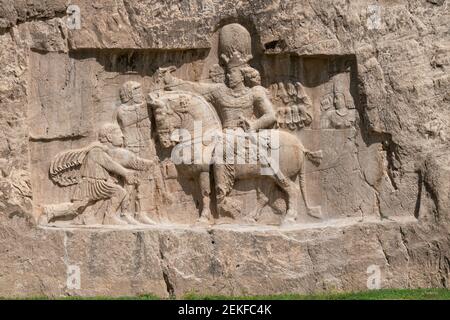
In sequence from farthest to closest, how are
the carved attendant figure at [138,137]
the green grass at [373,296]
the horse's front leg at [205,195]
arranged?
the carved attendant figure at [138,137]
the horse's front leg at [205,195]
the green grass at [373,296]

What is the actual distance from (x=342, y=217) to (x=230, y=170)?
1.32 meters

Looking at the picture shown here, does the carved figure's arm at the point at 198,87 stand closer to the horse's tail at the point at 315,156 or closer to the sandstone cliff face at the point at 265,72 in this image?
the sandstone cliff face at the point at 265,72

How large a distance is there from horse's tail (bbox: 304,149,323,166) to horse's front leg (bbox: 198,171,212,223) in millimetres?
1119

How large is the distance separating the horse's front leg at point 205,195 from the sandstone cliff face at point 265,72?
197 mm

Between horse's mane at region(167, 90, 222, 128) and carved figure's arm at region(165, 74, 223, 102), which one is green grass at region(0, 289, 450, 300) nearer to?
horse's mane at region(167, 90, 222, 128)

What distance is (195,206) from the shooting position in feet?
33.2

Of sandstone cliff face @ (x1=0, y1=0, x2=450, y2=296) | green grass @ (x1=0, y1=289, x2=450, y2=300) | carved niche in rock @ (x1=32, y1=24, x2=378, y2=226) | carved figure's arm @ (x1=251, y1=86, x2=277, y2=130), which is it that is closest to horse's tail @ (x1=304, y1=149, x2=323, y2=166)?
carved niche in rock @ (x1=32, y1=24, x2=378, y2=226)

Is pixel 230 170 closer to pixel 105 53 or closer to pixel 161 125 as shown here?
pixel 161 125

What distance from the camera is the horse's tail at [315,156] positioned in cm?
1007

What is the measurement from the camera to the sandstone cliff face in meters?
9.82

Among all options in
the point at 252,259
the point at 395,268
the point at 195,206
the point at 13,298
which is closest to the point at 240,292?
the point at 252,259

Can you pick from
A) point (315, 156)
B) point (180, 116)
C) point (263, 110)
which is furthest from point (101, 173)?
point (315, 156)

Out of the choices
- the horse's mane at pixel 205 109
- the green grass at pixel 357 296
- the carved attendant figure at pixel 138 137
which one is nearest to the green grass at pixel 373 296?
the green grass at pixel 357 296

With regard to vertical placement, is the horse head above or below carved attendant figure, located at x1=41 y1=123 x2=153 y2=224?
above
